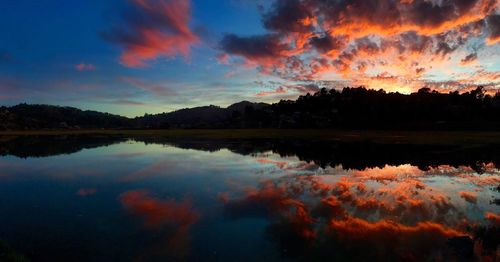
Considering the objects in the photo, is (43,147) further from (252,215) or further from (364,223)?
(364,223)

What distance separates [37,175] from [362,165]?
3715cm

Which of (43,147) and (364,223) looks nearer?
(364,223)

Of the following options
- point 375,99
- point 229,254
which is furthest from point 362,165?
point 375,99

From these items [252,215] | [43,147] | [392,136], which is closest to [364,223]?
[252,215]

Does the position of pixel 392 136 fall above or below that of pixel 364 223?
above

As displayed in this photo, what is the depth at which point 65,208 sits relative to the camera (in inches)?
848

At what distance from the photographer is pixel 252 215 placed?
19953mm

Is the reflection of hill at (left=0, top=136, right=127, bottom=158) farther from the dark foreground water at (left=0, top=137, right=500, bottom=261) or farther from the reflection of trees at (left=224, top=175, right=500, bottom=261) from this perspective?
the reflection of trees at (left=224, top=175, right=500, bottom=261)

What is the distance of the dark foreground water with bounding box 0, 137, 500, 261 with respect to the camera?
46.5ft

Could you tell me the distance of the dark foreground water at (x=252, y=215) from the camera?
46.5ft

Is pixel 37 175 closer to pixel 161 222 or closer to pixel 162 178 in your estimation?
pixel 162 178

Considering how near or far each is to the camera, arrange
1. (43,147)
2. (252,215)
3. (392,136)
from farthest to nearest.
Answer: (392,136) → (43,147) → (252,215)

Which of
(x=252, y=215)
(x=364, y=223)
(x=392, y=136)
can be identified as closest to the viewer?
(x=364, y=223)

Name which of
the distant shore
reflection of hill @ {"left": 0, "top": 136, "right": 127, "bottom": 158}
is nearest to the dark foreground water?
reflection of hill @ {"left": 0, "top": 136, "right": 127, "bottom": 158}
